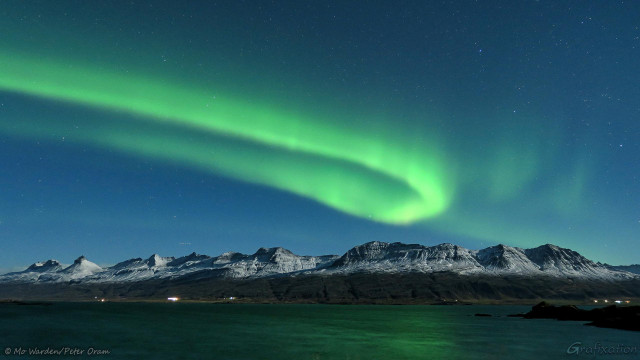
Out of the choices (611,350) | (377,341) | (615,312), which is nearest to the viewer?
(611,350)

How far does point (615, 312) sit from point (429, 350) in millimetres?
101338

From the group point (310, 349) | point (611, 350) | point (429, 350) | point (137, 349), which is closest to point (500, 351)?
point (429, 350)

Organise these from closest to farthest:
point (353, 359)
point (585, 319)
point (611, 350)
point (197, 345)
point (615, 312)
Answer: point (353, 359), point (611, 350), point (197, 345), point (615, 312), point (585, 319)

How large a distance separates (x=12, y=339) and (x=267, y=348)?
55933 mm

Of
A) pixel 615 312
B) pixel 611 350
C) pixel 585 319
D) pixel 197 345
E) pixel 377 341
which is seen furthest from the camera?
pixel 585 319

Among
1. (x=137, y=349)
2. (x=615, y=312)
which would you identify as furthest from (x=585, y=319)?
(x=137, y=349)

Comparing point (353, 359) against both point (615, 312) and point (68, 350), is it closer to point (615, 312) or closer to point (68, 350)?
point (68, 350)

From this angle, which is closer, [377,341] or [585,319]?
[377,341]

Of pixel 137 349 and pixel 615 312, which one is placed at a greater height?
pixel 615 312

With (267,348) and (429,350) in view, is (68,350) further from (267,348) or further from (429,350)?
(429,350)

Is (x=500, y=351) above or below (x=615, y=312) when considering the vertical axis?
below

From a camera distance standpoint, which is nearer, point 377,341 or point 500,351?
point 500,351

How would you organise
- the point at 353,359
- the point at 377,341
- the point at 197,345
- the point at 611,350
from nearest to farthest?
the point at 353,359, the point at 611,350, the point at 197,345, the point at 377,341

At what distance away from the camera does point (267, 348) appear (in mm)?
86562
